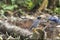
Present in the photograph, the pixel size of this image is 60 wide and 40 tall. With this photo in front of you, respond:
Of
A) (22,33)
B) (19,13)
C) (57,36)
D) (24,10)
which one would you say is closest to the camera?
(22,33)

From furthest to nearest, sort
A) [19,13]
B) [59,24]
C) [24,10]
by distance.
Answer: [24,10]
[19,13]
[59,24]

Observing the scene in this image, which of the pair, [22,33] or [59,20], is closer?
[22,33]

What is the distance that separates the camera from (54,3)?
736 cm

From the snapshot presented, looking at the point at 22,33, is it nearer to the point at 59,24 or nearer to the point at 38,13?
the point at 59,24

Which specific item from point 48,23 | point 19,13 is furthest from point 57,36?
point 19,13

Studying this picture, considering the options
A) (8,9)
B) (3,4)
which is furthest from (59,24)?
(3,4)

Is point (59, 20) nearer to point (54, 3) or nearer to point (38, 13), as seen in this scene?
point (38, 13)

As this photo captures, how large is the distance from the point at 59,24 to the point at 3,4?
251cm

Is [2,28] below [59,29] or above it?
above

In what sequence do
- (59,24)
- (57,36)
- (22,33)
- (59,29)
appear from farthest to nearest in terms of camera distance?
(59,24), (59,29), (57,36), (22,33)

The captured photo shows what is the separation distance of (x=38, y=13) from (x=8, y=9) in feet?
3.21

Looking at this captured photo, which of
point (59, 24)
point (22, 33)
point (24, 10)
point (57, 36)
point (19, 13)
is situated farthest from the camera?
point (24, 10)

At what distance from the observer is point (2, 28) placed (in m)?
4.03

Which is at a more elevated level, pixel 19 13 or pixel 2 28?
pixel 2 28
